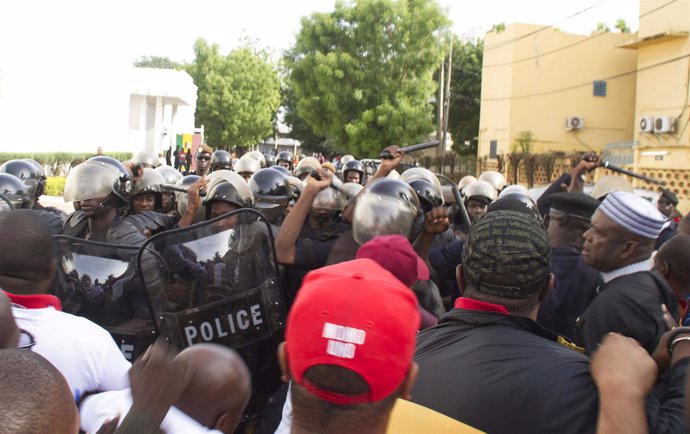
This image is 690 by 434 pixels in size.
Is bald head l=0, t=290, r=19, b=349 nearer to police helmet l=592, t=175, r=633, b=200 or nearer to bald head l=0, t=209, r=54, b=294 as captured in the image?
Answer: bald head l=0, t=209, r=54, b=294

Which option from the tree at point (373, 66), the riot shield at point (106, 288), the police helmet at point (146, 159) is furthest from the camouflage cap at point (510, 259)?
the tree at point (373, 66)

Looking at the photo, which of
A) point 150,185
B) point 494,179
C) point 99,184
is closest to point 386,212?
point 99,184

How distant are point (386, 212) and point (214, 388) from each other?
2017 millimetres

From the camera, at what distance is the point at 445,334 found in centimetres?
223

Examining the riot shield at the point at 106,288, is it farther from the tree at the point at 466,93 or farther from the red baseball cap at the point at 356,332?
the tree at the point at 466,93

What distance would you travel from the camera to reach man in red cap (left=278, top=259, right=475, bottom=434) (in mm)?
1465

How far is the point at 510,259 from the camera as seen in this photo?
2205 mm

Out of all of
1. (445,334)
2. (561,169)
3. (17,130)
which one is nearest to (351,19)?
(561,169)

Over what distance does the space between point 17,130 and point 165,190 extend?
23.2m

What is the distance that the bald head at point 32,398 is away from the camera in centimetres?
142

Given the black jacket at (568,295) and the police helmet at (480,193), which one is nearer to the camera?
the black jacket at (568,295)

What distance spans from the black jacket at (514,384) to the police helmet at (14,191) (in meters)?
4.85

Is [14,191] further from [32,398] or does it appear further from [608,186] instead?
[608,186]

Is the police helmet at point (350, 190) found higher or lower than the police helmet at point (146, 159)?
lower
